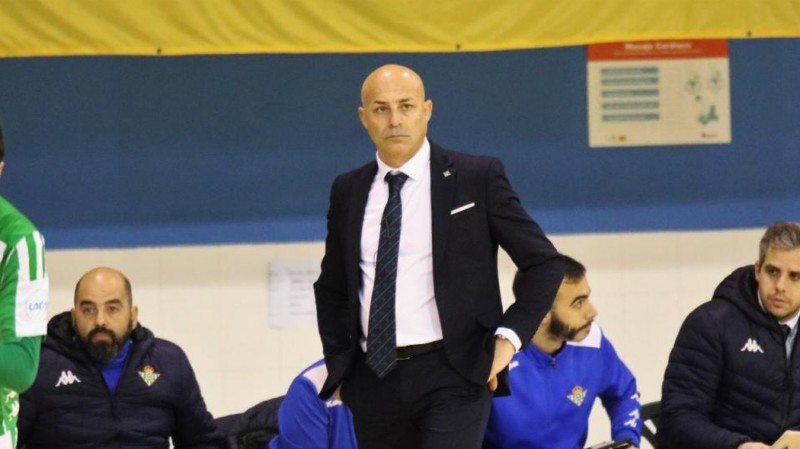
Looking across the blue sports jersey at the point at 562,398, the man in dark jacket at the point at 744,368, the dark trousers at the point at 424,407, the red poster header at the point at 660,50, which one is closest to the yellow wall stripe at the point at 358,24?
the red poster header at the point at 660,50

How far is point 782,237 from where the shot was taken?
16.5ft

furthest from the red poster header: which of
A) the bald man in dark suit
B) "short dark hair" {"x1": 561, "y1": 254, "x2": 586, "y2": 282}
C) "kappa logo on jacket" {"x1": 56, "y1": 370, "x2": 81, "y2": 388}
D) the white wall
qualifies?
the bald man in dark suit

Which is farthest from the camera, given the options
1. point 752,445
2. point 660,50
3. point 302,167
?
point 660,50

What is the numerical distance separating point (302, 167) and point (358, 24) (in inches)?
32.8

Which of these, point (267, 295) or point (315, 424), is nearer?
point (315, 424)

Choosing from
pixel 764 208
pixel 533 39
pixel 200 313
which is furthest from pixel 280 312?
pixel 764 208

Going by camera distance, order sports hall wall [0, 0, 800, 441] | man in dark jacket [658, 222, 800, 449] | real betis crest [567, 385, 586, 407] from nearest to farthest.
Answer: man in dark jacket [658, 222, 800, 449] → real betis crest [567, 385, 586, 407] → sports hall wall [0, 0, 800, 441]

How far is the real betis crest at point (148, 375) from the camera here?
5.68 meters

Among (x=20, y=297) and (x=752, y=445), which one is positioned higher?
(x=20, y=297)

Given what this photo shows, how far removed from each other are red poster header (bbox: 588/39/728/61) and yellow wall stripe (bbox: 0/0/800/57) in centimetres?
27

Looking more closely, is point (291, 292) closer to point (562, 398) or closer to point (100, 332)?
point (100, 332)

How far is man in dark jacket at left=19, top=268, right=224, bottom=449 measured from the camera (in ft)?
18.3

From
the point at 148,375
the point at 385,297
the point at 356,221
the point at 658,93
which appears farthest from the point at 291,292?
the point at 385,297

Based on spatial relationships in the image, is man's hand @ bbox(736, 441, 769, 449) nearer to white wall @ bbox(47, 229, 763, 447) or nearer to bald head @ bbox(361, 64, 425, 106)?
bald head @ bbox(361, 64, 425, 106)
